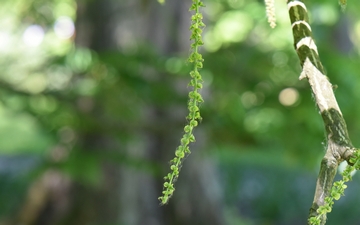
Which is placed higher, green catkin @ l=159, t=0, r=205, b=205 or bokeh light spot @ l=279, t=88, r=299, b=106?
bokeh light spot @ l=279, t=88, r=299, b=106

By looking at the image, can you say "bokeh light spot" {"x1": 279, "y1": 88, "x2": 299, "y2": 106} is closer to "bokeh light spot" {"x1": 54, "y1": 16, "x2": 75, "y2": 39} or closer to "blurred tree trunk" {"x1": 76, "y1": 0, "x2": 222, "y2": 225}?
"blurred tree trunk" {"x1": 76, "y1": 0, "x2": 222, "y2": 225}

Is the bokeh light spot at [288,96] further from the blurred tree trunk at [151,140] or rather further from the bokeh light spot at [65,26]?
the bokeh light spot at [65,26]

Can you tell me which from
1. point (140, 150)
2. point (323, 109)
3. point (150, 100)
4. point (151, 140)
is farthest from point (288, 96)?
point (323, 109)

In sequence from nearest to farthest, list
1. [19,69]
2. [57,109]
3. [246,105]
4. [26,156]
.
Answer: [57,109] < [246,105] < [19,69] < [26,156]

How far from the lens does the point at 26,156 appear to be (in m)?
9.81

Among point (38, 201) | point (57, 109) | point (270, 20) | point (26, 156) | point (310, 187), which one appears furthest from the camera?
point (26, 156)

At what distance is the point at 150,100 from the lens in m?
3.26

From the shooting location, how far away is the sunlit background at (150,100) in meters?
3.17

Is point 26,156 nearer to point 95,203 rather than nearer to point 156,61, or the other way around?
point 95,203

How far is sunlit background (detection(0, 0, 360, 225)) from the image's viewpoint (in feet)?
10.4

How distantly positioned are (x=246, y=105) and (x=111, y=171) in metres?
1.58

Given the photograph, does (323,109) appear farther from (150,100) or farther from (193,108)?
(150,100)

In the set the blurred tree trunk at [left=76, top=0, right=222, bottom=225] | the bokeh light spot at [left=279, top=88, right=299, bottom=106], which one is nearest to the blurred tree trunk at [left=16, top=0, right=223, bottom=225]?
the blurred tree trunk at [left=76, top=0, right=222, bottom=225]

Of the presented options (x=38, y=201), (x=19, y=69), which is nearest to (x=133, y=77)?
(x=19, y=69)
